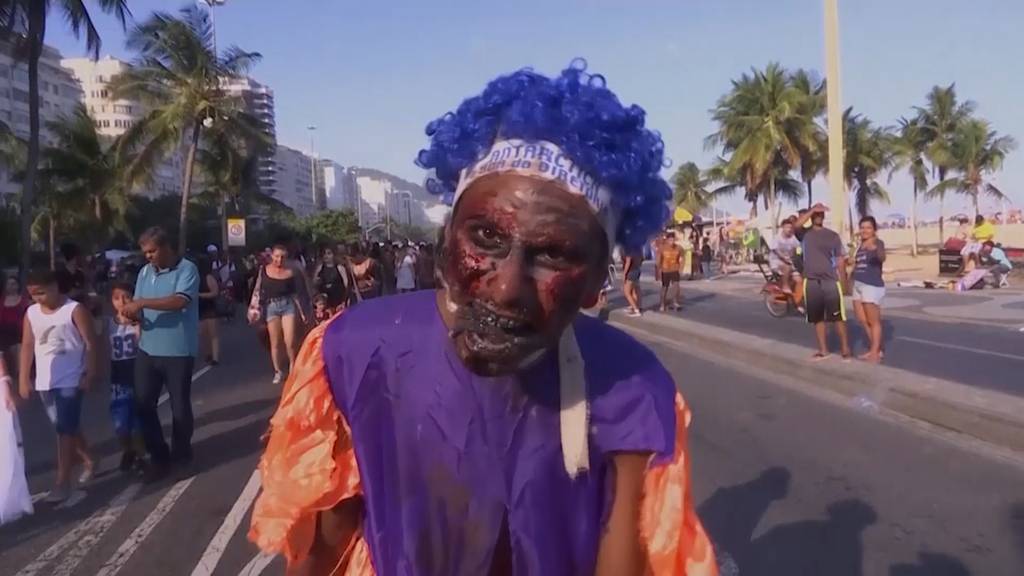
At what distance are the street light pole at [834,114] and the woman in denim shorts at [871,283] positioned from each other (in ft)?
26.5

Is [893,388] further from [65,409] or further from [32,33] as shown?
[32,33]

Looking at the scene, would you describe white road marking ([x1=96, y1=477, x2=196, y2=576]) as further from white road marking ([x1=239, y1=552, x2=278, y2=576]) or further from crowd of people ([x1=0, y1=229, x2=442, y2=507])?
white road marking ([x1=239, y1=552, x2=278, y2=576])

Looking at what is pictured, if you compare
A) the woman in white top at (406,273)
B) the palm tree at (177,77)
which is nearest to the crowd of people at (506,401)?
the woman in white top at (406,273)

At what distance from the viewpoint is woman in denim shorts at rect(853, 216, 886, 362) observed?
35.8 feet

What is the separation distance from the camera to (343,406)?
5.91ft

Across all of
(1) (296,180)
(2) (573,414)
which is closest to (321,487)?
(2) (573,414)

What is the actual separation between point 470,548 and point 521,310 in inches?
17.2

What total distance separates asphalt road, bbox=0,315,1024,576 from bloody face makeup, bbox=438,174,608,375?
358 centimetres

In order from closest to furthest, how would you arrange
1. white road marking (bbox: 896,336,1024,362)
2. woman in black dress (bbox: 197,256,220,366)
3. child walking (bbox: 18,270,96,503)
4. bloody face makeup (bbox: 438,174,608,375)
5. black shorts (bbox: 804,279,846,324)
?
bloody face makeup (bbox: 438,174,608,375), child walking (bbox: 18,270,96,503), woman in black dress (bbox: 197,256,220,366), black shorts (bbox: 804,279,846,324), white road marking (bbox: 896,336,1024,362)

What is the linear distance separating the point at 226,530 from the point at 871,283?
7.56 meters

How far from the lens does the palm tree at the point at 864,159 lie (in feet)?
169

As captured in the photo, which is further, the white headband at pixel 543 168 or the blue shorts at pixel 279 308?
the blue shorts at pixel 279 308

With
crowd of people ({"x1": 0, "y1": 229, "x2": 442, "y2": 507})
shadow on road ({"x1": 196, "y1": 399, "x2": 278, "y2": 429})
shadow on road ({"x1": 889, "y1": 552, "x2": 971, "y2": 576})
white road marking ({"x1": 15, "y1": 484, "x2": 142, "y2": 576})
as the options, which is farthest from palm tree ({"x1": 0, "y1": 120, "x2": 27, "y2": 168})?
shadow on road ({"x1": 889, "y1": 552, "x2": 971, "y2": 576})

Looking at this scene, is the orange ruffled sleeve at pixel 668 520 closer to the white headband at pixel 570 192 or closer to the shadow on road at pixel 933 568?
the white headband at pixel 570 192
